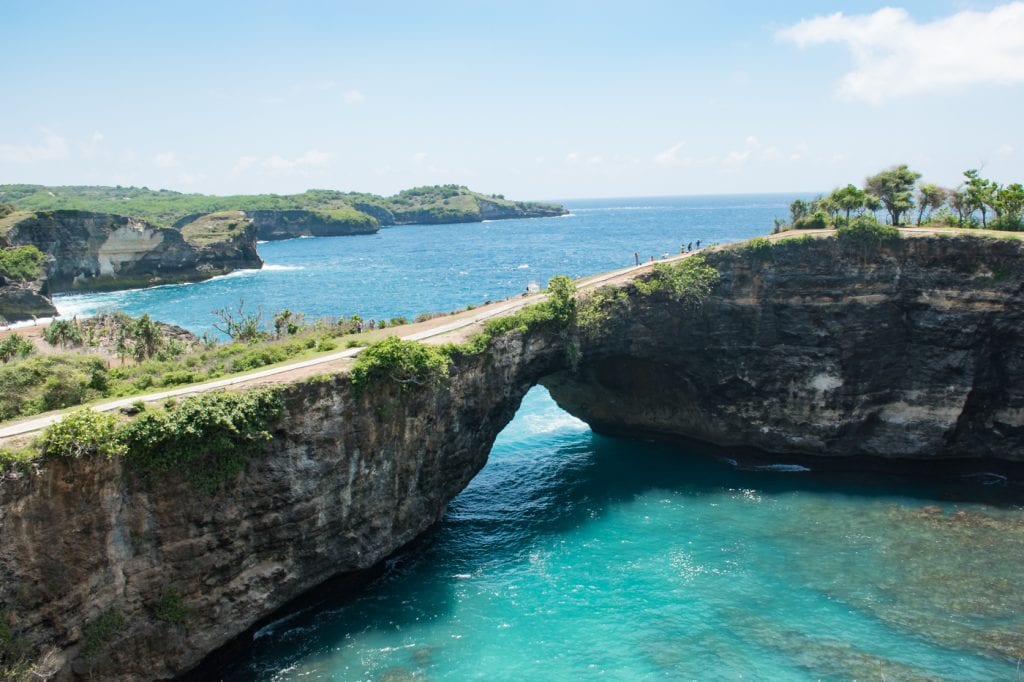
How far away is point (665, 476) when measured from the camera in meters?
46.2

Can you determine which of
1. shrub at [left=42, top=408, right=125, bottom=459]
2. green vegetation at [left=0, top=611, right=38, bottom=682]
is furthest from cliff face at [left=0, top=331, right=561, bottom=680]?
shrub at [left=42, top=408, right=125, bottom=459]

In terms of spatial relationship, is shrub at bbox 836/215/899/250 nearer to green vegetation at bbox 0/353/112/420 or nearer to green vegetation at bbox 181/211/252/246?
green vegetation at bbox 0/353/112/420

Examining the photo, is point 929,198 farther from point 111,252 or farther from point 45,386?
point 111,252

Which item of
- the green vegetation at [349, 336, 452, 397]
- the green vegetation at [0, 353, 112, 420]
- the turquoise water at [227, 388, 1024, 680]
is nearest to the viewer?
the turquoise water at [227, 388, 1024, 680]

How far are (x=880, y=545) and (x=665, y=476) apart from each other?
44.2ft

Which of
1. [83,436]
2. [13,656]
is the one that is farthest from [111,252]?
[13,656]

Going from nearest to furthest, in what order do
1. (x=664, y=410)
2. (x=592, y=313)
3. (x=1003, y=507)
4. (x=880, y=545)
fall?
(x=880, y=545) < (x=1003, y=507) < (x=592, y=313) < (x=664, y=410)

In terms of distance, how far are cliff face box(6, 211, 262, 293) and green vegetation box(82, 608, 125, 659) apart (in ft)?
322

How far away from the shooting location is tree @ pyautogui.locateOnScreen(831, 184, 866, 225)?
166ft

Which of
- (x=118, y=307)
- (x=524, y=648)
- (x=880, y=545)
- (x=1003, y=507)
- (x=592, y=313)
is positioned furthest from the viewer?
(x=118, y=307)

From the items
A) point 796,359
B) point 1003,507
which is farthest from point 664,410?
point 1003,507

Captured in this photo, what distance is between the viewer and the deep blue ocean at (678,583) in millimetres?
28641

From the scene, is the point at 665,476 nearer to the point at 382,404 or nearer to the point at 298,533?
the point at 382,404

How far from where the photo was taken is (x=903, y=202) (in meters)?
49.9
